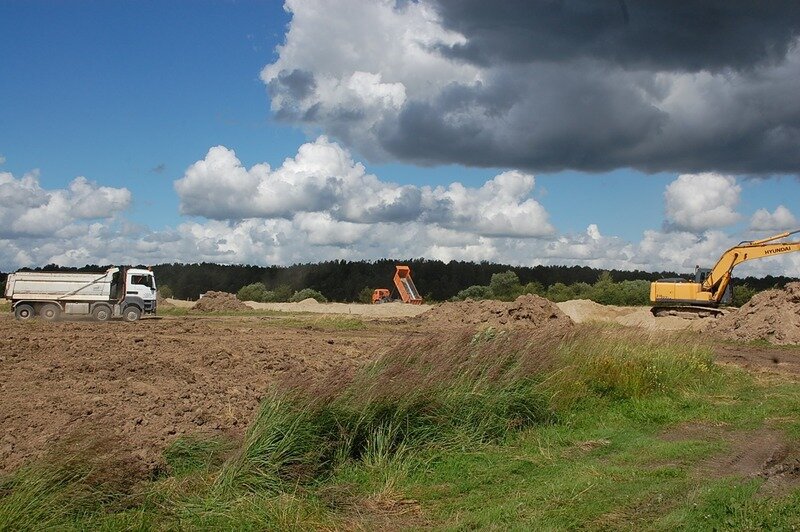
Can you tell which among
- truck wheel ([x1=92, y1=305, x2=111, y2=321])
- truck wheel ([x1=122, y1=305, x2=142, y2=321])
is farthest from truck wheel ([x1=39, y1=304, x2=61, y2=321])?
truck wheel ([x1=122, y1=305, x2=142, y2=321])

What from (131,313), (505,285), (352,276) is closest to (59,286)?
(131,313)

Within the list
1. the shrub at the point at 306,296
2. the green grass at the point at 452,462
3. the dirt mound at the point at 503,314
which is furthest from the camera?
the shrub at the point at 306,296

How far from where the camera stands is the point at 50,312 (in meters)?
37.4

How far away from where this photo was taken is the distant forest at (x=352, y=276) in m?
79.4

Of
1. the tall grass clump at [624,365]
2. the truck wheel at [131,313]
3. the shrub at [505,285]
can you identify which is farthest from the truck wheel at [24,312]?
the shrub at [505,285]

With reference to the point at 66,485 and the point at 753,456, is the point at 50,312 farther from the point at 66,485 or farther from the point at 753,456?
the point at 753,456

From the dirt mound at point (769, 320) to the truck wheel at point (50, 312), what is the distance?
28120 millimetres

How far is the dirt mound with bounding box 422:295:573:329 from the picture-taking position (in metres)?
35.4

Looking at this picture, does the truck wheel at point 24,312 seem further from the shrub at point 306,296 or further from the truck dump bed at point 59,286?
the shrub at point 306,296

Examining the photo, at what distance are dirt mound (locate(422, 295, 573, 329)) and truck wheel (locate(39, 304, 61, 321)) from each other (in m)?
16.7

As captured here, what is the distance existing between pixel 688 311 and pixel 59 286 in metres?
28.6

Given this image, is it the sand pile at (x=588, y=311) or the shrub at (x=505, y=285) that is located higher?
the shrub at (x=505, y=285)

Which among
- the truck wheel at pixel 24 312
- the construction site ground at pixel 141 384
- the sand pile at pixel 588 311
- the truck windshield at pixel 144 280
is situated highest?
the truck windshield at pixel 144 280

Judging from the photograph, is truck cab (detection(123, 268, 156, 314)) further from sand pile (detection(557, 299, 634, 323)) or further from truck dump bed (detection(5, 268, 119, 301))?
sand pile (detection(557, 299, 634, 323))
